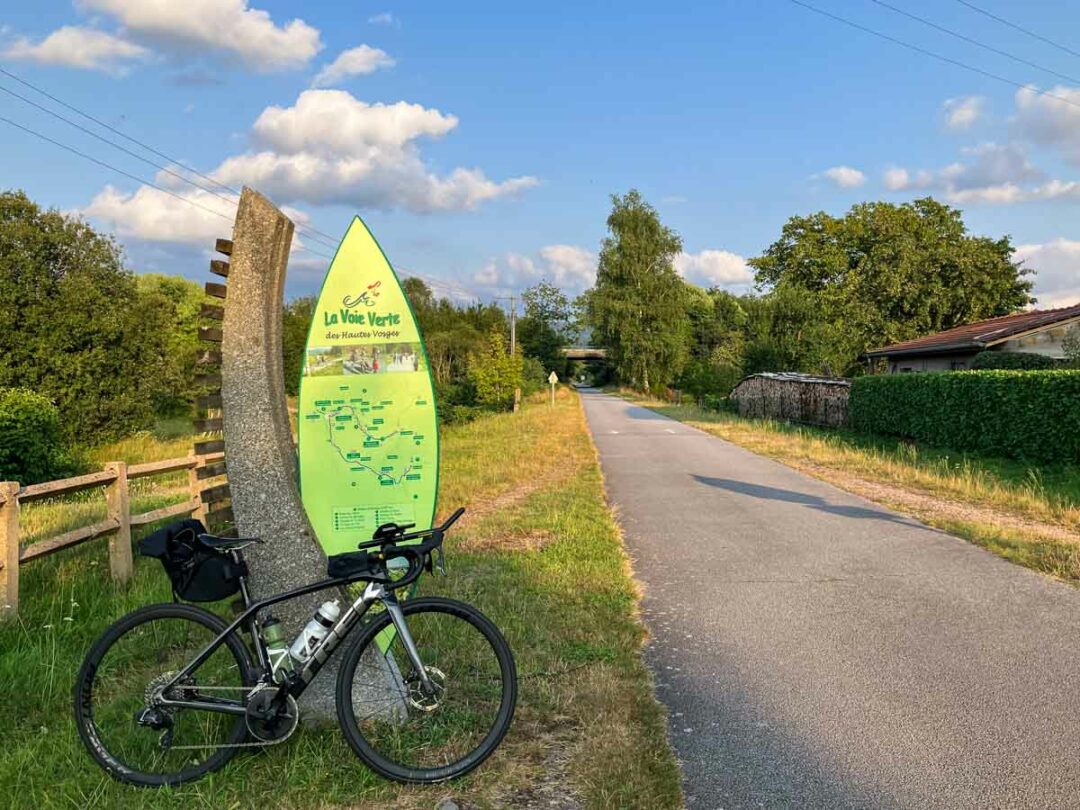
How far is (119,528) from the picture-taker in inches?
264

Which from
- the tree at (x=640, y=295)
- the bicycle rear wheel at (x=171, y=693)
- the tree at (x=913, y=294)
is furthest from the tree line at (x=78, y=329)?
the tree at (x=640, y=295)

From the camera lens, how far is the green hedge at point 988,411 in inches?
534

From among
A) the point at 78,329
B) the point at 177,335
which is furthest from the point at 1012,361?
the point at 177,335

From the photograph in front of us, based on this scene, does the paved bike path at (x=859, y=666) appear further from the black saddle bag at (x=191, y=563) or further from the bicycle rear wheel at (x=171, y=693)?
the black saddle bag at (x=191, y=563)

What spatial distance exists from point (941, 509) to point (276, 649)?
30.2 feet

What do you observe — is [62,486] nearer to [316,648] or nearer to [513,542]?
[316,648]

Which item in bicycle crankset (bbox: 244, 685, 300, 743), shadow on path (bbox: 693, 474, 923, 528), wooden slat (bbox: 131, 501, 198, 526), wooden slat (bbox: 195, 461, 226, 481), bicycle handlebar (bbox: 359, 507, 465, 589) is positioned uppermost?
bicycle handlebar (bbox: 359, 507, 465, 589)

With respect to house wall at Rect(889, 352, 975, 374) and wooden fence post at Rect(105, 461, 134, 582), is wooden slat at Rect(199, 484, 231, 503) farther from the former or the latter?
house wall at Rect(889, 352, 975, 374)

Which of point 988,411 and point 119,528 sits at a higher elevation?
point 988,411

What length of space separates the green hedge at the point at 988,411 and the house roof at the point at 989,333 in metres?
5.15

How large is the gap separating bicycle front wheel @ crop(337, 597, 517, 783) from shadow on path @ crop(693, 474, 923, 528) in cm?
711

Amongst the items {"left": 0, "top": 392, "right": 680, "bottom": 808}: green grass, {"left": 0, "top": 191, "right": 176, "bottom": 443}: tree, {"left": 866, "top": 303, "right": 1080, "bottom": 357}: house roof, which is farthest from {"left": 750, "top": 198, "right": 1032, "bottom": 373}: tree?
{"left": 0, "top": 392, "right": 680, "bottom": 808}: green grass

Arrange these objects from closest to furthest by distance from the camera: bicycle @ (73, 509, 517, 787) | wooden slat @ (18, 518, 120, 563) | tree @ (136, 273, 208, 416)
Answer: bicycle @ (73, 509, 517, 787)
wooden slat @ (18, 518, 120, 563)
tree @ (136, 273, 208, 416)

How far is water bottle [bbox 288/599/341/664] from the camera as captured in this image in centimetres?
355
